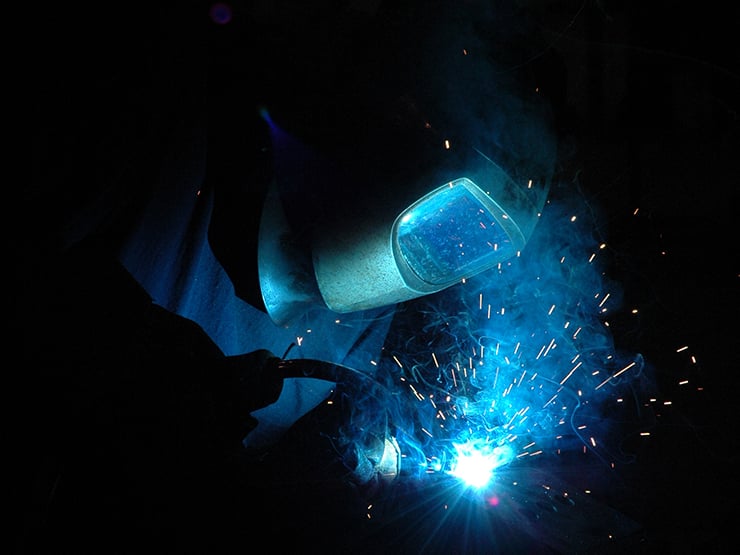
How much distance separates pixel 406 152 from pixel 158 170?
772mm

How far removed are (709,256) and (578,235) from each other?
3.09ft

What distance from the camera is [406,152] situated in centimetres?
93

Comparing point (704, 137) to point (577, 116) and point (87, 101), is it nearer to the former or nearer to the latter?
point (577, 116)

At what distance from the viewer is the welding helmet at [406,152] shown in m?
0.92

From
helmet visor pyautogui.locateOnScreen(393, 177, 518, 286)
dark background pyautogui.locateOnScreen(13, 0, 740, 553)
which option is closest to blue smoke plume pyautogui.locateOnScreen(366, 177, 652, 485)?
dark background pyautogui.locateOnScreen(13, 0, 740, 553)

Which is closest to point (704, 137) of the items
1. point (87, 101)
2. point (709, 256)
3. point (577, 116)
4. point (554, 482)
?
point (709, 256)

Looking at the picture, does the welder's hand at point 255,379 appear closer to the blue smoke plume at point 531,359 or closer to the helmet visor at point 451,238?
the helmet visor at point 451,238

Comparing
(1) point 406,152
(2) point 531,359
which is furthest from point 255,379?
(2) point 531,359

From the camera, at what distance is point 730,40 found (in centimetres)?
165

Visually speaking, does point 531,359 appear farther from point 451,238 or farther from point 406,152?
point 406,152

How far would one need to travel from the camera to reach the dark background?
84 centimetres

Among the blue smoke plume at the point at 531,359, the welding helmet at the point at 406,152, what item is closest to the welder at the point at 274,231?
the welding helmet at the point at 406,152

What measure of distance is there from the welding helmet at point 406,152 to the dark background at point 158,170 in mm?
70

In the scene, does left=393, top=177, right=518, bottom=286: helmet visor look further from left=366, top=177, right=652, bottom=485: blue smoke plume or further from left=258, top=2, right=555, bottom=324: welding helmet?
left=366, top=177, right=652, bottom=485: blue smoke plume
